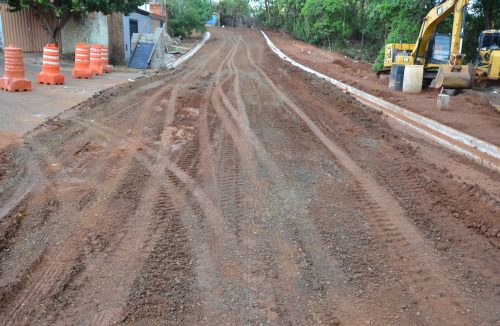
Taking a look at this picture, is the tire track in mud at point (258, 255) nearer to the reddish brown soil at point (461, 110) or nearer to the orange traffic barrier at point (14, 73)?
the reddish brown soil at point (461, 110)

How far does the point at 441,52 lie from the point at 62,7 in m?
16.7

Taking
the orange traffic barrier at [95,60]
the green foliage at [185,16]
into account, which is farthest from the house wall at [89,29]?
the green foliage at [185,16]

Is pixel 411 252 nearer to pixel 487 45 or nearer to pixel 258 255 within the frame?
pixel 258 255

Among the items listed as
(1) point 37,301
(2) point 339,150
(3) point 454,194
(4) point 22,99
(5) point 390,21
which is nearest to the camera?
(1) point 37,301

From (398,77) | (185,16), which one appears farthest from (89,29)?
(185,16)

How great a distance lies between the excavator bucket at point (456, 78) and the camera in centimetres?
1608

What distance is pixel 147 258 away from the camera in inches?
174

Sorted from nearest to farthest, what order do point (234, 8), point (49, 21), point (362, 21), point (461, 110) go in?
1. point (461, 110)
2. point (49, 21)
3. point (362, 21)
4. point (234, 8)

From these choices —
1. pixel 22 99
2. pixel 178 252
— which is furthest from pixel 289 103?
pixel 178 252

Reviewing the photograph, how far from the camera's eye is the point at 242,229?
507 cm

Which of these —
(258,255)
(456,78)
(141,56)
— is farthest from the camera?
(141,56)

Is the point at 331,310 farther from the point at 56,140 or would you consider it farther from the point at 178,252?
the point at 56,140

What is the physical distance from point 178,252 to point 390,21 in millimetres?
26996

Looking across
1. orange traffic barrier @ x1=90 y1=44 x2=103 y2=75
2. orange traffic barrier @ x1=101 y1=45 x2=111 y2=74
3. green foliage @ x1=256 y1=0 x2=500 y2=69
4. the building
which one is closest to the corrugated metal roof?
the building
